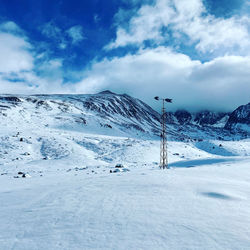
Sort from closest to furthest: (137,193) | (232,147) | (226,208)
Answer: (226,208) → (137,193) → (232,147)

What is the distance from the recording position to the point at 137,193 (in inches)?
294

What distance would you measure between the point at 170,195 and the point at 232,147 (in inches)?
2265

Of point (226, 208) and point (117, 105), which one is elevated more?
point (117, 105)

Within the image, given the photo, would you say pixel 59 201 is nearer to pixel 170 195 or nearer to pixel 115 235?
pixel 115 235

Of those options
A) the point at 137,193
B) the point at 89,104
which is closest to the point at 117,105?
the point at 89,104

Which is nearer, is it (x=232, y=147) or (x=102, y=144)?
(x=102, y=144)

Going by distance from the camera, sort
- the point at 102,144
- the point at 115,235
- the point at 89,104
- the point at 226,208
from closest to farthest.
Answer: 1. the point at 115,235
2. the point at 226,208
3. the point at 102,144
4. the point at 89,104

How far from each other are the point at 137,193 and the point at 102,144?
120ft

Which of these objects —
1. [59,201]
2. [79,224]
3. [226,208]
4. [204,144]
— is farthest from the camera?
[204,144]

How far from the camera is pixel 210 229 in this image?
4.56m

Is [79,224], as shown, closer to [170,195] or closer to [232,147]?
[170,195]

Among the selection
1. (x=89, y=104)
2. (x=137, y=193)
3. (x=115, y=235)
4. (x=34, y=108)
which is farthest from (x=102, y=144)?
(x=89, y=104)

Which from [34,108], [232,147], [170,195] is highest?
[34,108]

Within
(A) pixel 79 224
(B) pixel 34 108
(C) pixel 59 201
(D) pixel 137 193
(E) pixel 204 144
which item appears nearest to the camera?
(A) pixel 79 224
